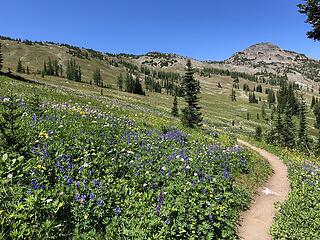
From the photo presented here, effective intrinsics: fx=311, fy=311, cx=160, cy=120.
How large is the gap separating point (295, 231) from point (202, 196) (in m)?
3.19

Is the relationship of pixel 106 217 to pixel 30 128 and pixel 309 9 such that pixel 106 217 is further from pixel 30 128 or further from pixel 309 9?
pixel 309 9

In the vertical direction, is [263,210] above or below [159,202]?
below

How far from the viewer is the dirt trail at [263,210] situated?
10169mm

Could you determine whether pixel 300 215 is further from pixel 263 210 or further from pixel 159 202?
pixel 159 202

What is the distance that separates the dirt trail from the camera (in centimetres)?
1017

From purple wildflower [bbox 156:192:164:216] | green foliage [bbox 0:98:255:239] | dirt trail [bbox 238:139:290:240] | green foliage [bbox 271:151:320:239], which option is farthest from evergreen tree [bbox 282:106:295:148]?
purple wildflower [bbox 156:192:164:216]

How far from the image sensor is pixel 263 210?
40.7ft

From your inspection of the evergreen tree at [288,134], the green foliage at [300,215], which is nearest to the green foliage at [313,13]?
the green foliage at [300,215]

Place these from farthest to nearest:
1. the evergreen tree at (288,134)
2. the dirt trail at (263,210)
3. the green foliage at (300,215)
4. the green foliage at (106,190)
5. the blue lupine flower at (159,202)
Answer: the evergreen tree at (288,134)
the dirt trail at (263,210)
the green foliage at (300,215)
the blue lupine flower at (159,202)
the green foliage at (106,190)

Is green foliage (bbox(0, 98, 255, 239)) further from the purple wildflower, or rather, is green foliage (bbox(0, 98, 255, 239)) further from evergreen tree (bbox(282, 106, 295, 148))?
evergreen tree (bbox(282, 106, 295, 148))

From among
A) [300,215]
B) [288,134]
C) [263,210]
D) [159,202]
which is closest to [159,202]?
[159,202]

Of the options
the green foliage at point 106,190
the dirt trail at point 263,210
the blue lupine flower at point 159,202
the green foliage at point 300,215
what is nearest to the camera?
the green foliage at point 106,190

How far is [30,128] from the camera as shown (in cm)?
1209

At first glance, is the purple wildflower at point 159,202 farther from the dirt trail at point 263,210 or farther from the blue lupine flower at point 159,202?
the dirt trail at point 263,210
